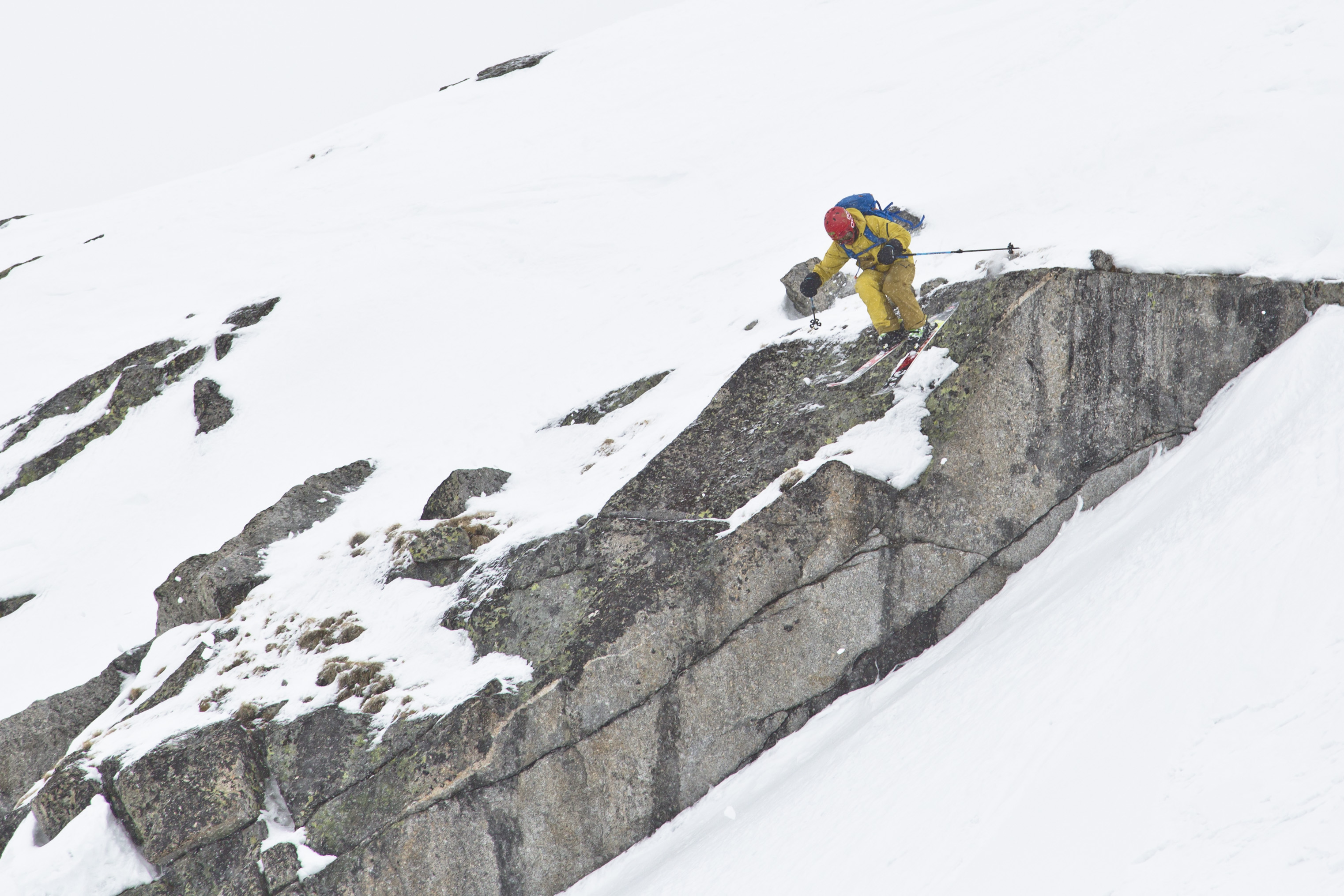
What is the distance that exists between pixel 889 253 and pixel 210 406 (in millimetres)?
12557

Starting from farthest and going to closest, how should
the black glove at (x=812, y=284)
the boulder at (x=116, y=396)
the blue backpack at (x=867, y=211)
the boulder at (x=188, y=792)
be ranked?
the boulder at (x=116, y=396) → the black glove at (x=812, y=284) → the blue backpack at (x=867, y=211) → the boulder at (x=188, y=792)

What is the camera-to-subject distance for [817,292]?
12.4 metres

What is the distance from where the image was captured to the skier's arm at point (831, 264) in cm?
1017

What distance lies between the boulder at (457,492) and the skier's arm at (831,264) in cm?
484

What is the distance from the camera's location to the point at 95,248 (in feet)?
74.3

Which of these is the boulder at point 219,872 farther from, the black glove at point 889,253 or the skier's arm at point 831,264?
the black glove at point 889,253

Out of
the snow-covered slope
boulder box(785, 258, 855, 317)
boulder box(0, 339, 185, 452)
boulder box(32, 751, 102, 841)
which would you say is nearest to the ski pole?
boulder box(785, 258, 855, 317)

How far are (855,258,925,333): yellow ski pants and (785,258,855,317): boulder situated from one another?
2177 millimetres

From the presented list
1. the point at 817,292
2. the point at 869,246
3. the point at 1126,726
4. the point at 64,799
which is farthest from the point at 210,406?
the point at 1126,726

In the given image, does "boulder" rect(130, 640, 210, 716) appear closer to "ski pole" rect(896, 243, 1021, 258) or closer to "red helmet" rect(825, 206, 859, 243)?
"red helmet" rect(825, 206, 859, 243)

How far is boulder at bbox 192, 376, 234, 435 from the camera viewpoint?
1562 cm

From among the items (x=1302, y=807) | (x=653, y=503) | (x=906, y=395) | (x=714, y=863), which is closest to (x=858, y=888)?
(x=714, y=863)

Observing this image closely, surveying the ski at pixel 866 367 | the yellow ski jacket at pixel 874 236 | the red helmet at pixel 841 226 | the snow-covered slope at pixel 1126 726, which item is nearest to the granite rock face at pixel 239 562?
the snow-covered slope at pixel 1126 726

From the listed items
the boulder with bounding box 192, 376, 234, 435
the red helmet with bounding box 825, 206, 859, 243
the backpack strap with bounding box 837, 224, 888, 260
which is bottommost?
the boulder with bounding box 192, 376, 234, 435
